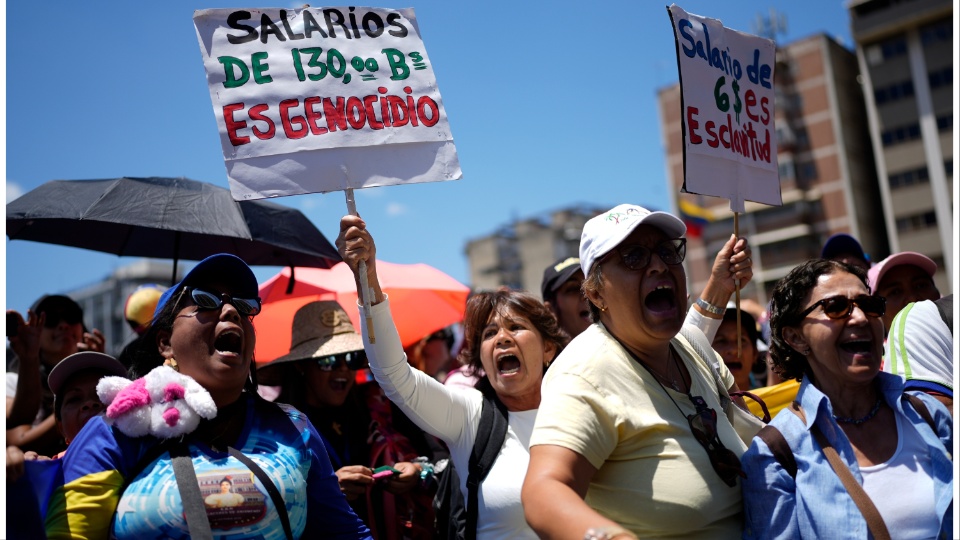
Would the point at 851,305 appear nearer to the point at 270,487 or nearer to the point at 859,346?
the point at 859,346

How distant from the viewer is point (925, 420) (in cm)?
262

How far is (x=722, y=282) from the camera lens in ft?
12.0

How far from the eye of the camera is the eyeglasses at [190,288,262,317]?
9.98ft

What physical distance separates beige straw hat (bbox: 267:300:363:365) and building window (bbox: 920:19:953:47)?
2397 inches

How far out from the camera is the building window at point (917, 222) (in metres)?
55.1

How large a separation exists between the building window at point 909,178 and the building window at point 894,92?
4991 millimetres

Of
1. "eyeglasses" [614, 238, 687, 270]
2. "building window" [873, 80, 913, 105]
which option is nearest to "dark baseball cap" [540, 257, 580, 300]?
"eyeglasses" [614, 238, 687, 270]

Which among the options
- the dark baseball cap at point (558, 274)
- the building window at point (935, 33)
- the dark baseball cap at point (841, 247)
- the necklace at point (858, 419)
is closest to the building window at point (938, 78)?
the building window at point (935, 33)

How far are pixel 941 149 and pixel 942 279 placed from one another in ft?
29.9

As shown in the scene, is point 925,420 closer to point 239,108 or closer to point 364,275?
point 364,275

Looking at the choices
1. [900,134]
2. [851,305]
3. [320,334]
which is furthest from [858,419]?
[900,134]

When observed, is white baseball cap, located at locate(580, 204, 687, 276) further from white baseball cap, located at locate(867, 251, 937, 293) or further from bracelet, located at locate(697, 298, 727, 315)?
white baseball cap, located at locate(867, 251, 937, 293)

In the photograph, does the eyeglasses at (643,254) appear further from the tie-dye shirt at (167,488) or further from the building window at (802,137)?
the building window at (802,137)

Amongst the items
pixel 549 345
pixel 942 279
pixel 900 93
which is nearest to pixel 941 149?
pixel 900 93
